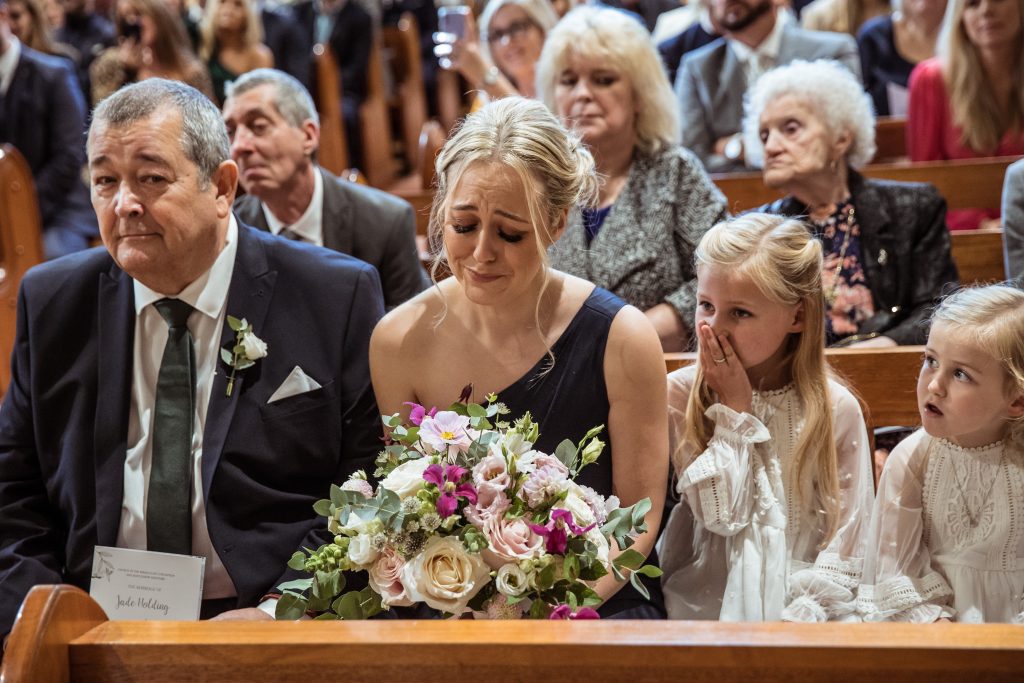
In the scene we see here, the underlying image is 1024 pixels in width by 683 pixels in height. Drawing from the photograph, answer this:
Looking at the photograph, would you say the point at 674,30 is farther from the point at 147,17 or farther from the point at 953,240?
the point at 953,240

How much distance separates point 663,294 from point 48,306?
1605 millimetres

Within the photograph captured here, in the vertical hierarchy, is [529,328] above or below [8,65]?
below

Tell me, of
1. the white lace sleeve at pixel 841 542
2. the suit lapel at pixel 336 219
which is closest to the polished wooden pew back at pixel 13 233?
the suit lapel at pixel 336 219

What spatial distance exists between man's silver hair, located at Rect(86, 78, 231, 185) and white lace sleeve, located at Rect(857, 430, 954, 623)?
1.56 m


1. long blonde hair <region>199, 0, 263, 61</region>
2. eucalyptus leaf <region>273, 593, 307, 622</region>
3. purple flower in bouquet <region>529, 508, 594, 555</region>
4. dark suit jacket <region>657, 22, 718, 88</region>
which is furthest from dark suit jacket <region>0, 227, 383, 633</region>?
long blonde hair <region>199, 0, 263, 61</region>

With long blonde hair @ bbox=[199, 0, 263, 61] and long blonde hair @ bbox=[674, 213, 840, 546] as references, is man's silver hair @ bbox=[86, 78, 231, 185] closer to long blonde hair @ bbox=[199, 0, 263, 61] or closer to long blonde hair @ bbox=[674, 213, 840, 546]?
long blonde hair @ bbox=[674, 213, 840, 546]

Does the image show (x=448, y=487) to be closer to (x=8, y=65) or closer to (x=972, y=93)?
(x=972, y=93)

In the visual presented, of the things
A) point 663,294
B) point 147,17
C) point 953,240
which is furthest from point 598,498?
point 147,17

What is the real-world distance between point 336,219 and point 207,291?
3.70 ft

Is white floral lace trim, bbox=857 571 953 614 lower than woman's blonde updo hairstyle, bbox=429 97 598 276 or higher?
lower

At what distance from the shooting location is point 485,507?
1626mm

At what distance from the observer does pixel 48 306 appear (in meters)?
2.34

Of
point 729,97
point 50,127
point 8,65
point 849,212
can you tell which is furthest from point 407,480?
point 8,65

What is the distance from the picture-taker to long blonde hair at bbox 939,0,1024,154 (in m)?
4.03
